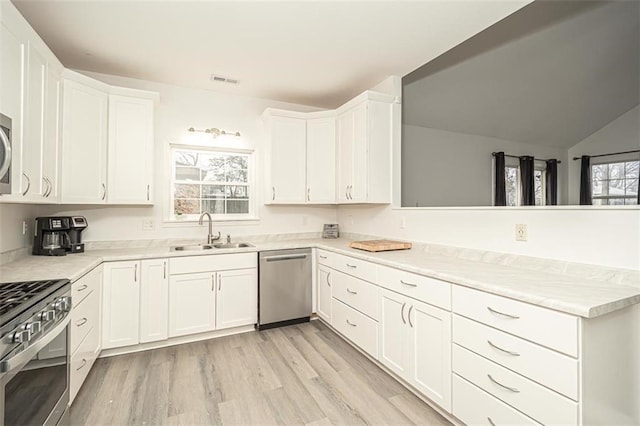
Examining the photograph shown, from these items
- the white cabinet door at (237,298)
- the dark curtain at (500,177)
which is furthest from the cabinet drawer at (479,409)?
the dark curtain at (500,177)

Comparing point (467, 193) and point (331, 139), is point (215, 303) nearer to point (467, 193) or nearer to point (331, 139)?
point (331, 139)

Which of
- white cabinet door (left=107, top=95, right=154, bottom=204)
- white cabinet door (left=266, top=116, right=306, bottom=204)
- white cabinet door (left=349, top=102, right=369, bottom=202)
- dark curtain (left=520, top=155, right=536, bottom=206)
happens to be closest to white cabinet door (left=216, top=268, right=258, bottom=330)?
white cabinet door (left=266, top=116, right=306, bottom=204)

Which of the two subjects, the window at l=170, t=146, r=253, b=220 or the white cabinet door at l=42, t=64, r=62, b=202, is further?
the window at l=170, t=146, r=253, b=220

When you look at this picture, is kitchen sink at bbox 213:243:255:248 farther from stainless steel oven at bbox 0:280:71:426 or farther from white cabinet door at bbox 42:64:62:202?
stainless steel oven at bbox 0:280:71:426

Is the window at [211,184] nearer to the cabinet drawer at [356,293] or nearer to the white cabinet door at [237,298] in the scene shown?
the white cabinet door at [237,298]

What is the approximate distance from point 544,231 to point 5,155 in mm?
2990

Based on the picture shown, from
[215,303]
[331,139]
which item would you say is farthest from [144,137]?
[331,139]

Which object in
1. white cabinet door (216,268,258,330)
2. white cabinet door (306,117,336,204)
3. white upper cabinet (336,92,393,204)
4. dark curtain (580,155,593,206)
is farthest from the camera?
dark curtain (580,155,593,206)

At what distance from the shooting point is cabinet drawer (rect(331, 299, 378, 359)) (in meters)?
2.38

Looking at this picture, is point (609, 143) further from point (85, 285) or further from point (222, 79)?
point (85, 285)

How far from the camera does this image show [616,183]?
3.40 meters

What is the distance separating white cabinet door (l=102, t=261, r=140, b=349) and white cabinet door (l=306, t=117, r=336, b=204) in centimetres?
194

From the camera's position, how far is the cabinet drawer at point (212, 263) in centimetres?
273

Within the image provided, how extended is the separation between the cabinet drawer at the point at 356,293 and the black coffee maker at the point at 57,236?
236 centimetres
